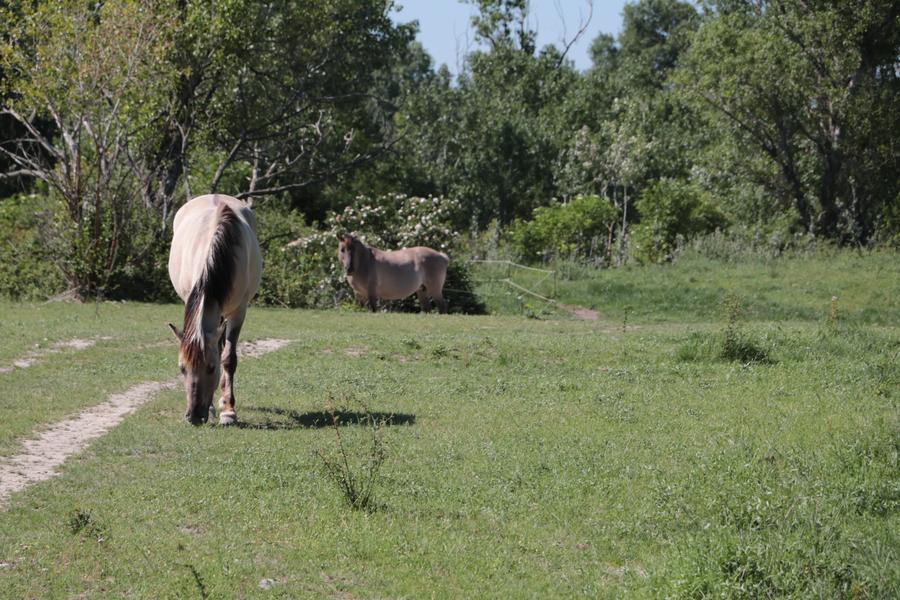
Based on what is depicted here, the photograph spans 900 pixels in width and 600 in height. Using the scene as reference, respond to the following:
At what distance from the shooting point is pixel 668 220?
3139 centimetres

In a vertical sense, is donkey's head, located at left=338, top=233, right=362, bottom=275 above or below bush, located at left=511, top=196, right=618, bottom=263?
below

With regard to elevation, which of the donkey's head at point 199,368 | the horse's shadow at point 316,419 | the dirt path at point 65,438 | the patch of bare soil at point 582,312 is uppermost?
the donkey's head at point 199,368

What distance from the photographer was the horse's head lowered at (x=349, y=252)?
887 inches

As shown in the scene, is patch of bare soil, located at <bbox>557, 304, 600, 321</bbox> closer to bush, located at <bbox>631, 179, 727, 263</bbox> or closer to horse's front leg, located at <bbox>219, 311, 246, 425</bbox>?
bush, located at <bbox>631, 179, 727, 263</bbox>

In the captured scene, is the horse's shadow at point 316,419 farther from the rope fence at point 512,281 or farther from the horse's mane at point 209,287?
the rope fence at point 512,281

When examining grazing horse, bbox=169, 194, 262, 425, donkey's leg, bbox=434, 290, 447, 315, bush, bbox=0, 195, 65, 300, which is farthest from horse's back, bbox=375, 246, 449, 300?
grazing horse, bbox=169, 194, 262, 425

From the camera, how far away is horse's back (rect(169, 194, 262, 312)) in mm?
10180

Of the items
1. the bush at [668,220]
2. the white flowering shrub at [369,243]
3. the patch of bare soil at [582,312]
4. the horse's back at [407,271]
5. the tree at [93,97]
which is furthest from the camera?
the bush at [668,220]

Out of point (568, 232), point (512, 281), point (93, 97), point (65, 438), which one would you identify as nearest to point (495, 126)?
point (568, 232)

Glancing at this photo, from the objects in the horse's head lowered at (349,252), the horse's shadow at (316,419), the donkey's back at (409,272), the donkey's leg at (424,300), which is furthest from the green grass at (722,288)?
the horse's shadow at (316,419)

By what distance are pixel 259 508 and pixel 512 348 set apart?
8.48 m

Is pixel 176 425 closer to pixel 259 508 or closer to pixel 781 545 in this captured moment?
pixel 259 508

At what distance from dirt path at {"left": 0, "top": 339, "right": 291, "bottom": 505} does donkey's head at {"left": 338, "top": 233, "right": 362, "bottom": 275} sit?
10009mm

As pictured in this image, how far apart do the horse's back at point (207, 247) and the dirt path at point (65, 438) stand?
131 cm
